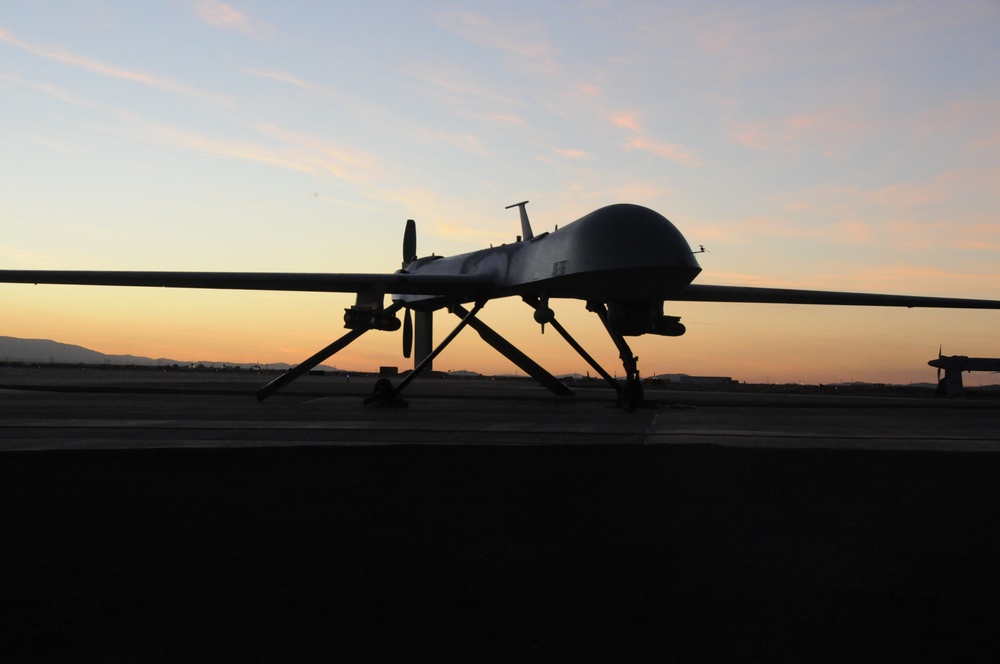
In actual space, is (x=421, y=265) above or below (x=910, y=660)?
above

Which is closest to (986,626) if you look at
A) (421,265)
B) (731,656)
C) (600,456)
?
(731,656)

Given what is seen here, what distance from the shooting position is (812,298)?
24234 mm

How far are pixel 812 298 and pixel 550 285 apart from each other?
8.27 meters

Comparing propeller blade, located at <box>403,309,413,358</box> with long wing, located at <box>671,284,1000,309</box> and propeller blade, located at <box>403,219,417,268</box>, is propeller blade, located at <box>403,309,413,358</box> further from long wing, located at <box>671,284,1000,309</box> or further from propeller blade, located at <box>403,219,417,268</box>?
long wing, located at <box>671,284,1000,309</box>

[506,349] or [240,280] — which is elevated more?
[240,280]

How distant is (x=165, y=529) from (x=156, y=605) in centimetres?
188

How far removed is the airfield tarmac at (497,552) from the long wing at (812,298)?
13390 millimetres

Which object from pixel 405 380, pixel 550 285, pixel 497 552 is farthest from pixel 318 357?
pixel 497 552

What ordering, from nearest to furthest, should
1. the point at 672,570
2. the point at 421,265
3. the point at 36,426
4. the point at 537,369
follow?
the point at 672,570
the point at 36,426
the point at 537,369
the point at 421,265

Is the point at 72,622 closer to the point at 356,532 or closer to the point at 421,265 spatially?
the point at 356,532

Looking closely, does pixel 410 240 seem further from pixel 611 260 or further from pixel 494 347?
pixel 611 260

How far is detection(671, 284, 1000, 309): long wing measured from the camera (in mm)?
24156

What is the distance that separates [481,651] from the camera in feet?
11.0

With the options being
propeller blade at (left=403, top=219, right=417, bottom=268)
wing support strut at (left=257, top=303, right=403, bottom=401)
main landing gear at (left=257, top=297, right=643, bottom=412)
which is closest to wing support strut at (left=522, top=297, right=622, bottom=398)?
main landing gear at (left=257, top=297, right=643, bottom=412)
